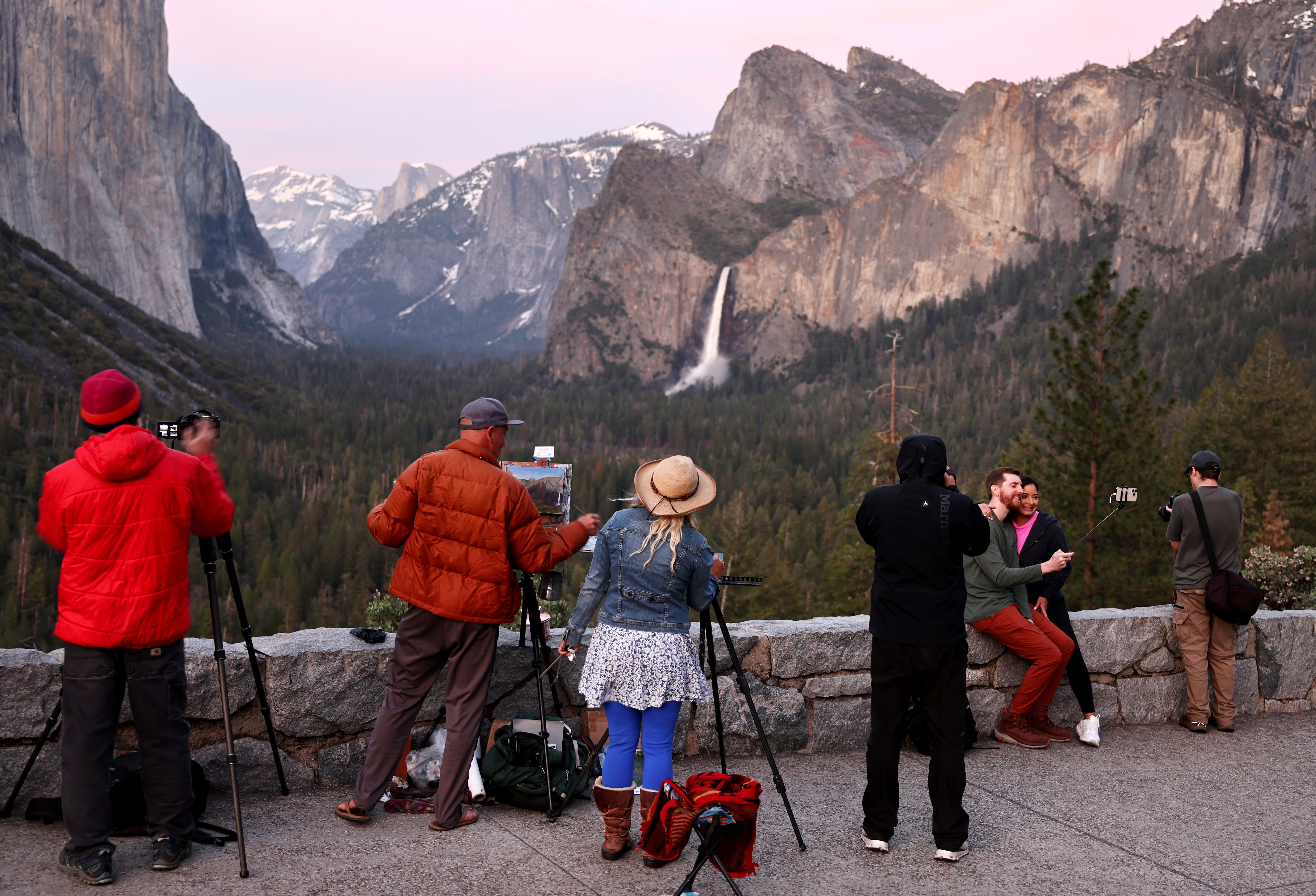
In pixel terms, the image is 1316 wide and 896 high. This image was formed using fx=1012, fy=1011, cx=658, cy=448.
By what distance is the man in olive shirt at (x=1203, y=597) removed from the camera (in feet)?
26.7

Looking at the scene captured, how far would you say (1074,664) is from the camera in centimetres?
795

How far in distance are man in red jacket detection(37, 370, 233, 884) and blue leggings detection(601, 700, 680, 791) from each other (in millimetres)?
2185

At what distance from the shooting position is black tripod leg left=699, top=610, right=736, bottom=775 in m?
6.23

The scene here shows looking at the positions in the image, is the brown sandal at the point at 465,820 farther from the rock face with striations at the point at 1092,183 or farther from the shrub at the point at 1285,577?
the rock face with striations at the point at 1092,183

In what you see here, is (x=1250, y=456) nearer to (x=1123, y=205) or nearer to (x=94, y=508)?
(x=94, y=508)

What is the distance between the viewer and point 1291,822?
6398 millimetres

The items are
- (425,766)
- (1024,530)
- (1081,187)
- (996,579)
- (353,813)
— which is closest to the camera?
(353,813)

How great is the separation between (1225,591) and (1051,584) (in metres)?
1.54

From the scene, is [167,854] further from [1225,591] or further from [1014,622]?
[1225,591]

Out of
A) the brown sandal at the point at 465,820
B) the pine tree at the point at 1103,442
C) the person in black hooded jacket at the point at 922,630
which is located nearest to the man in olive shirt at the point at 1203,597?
the person in black hooded jacket at the point at 922,630

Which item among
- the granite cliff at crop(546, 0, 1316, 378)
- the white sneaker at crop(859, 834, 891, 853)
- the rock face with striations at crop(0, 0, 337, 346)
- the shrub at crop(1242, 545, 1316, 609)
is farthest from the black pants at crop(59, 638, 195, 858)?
the granite cliff at crop(546, 0, 1316, 378)

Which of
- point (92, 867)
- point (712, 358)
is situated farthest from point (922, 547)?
point (712, 358)

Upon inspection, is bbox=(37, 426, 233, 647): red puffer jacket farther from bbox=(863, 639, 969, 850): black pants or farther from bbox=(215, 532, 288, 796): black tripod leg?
bbox=(863, 639, 969, 850): black pants

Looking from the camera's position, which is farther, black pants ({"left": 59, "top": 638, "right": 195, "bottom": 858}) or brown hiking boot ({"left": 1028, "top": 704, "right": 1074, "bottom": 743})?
brown hiking boot ({"left": 1028, "top": 704, "right": 1074, "bottom": 743})
